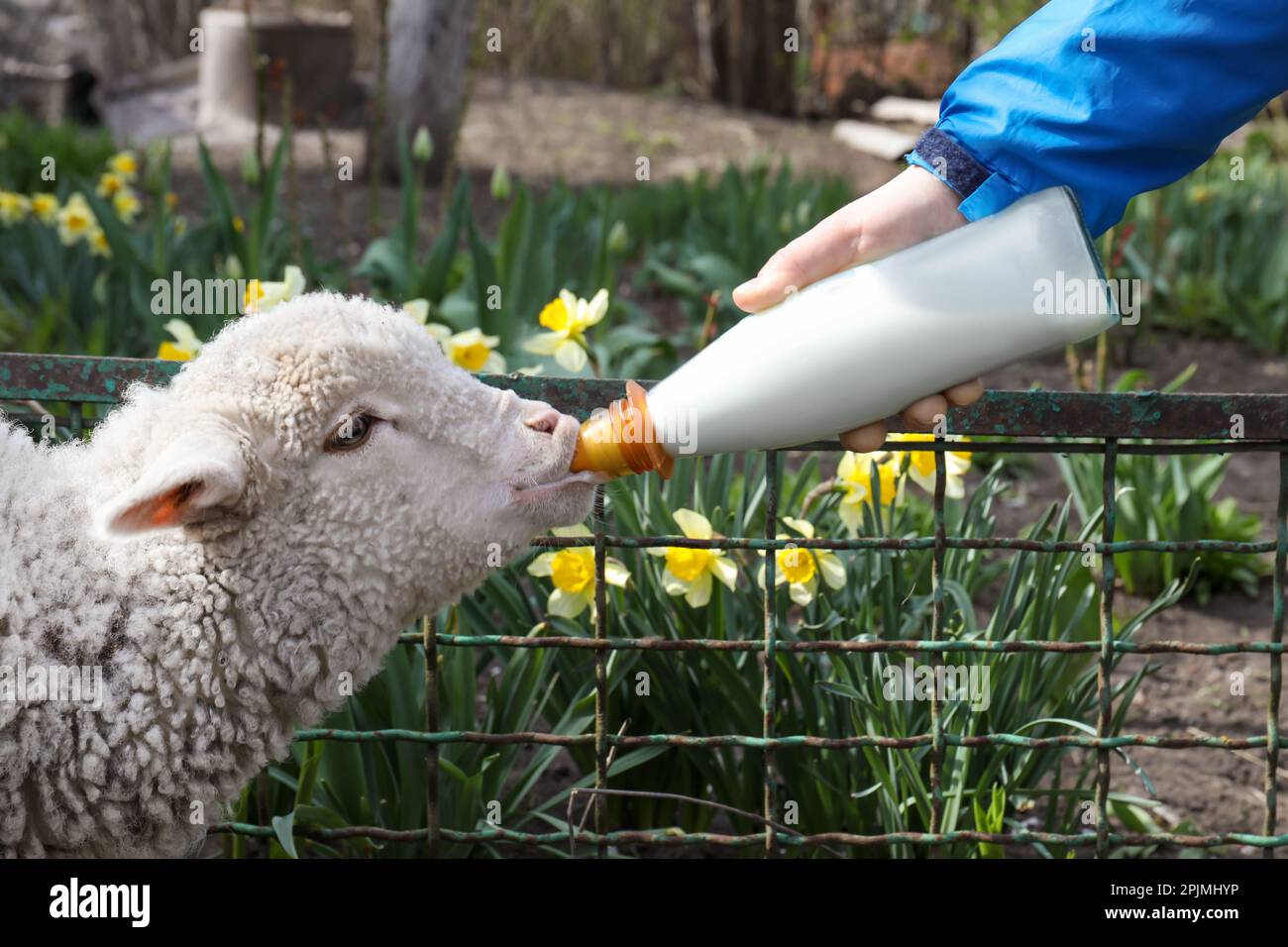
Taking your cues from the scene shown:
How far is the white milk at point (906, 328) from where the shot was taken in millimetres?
1637

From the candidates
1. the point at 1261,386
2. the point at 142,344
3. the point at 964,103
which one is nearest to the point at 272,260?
the point at 142,344

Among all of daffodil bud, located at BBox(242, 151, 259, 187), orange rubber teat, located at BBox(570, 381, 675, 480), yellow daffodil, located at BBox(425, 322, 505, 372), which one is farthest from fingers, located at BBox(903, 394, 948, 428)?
daffodil bud, located at BBox(242, 151, 259, 187)

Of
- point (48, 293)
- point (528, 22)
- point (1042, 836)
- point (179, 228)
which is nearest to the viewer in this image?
point (1042, 836)

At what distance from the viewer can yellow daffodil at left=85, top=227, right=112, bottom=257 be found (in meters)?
5.00

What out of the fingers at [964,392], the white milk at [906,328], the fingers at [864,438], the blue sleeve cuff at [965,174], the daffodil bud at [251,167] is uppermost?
the daffodil bud at [251,167]

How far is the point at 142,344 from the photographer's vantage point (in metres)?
4.47

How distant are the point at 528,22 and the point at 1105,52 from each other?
1047cm

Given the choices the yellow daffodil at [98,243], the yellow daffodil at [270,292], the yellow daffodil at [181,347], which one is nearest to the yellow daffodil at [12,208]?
the yellow daffodil at [98,243]

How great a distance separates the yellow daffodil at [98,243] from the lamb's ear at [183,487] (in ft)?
12.5

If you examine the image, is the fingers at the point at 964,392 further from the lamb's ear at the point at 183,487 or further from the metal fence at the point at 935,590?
the lamb's ear at the point at 183,487

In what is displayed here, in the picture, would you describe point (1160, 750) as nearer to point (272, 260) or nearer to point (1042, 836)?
point (1042, 836)

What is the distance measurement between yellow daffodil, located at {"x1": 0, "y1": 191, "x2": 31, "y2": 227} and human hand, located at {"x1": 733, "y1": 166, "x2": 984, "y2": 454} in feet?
14.6

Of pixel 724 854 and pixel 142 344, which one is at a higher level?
pixel 142 344

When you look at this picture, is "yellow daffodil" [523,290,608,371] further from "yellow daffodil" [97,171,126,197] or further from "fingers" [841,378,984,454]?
"yellow daffodil" [97,171,126,197]
